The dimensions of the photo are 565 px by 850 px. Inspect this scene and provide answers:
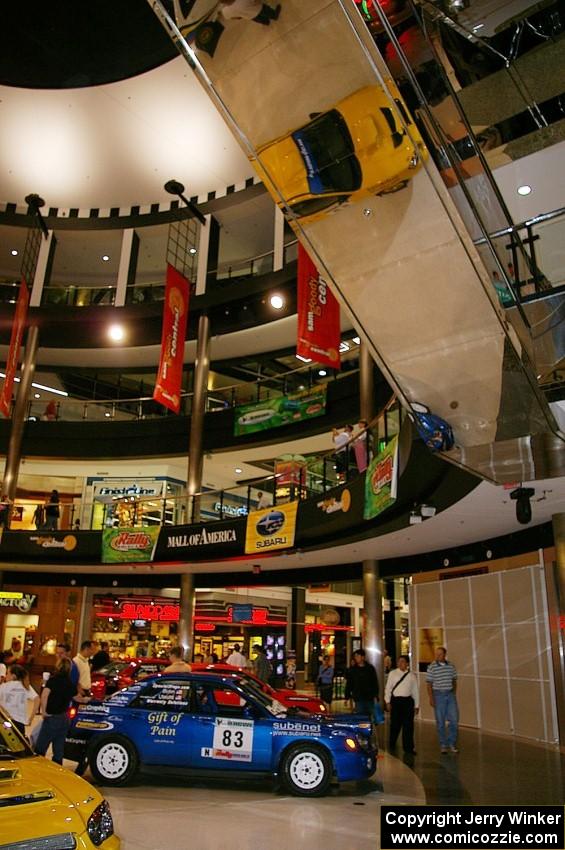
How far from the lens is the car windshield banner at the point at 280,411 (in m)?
Result: 22.1

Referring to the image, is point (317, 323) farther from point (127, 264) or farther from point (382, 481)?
point (127, 264)

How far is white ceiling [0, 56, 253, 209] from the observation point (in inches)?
805

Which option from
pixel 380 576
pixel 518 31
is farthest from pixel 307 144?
pixel 380 576

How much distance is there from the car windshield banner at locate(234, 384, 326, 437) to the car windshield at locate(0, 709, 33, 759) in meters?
17.1

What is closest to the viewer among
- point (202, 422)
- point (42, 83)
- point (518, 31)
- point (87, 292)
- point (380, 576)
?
point (518, 31)

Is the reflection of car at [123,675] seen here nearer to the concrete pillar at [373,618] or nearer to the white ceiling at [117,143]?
the concrete pillar at [373,618]

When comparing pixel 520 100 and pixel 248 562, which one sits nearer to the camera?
pixel 520 100

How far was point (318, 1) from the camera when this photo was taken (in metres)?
3.07

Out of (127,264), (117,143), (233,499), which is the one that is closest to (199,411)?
(233,499)

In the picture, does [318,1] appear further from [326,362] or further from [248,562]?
[248,562]

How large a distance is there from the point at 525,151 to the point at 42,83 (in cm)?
1660

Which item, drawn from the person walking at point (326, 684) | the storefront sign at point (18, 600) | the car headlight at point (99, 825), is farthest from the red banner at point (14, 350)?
the car headlight at point (99, 825)

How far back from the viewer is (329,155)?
11.5 feet

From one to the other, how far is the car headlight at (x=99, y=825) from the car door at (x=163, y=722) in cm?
416
